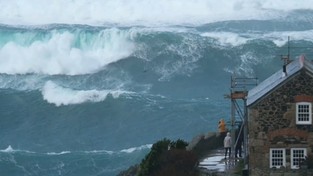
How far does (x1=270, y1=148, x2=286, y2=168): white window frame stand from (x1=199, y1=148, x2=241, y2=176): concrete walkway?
1.15 m

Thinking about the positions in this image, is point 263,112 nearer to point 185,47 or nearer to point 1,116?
point 1,116

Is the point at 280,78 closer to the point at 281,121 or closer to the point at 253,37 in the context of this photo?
the point at 281,121

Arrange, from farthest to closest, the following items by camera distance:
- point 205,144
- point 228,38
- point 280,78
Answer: point 228,38
point 205,144
point 280,78

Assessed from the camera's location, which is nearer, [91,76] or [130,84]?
[130,84]

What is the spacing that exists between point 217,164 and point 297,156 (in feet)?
9.84

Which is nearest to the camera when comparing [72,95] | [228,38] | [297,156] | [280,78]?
[297,156]

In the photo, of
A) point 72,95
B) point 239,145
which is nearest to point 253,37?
point 72,95

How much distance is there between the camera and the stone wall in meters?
26.6

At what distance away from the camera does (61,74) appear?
66.8m

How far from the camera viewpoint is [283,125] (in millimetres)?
26625

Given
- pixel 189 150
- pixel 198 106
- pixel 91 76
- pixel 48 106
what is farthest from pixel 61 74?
pixel 189 150

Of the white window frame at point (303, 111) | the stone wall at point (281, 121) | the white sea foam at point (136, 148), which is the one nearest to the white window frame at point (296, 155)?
the stone wall at point (281, 121)

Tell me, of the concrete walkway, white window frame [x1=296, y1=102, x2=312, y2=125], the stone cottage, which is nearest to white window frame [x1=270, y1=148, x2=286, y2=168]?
the stone cottage

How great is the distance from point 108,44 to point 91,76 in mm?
9393
